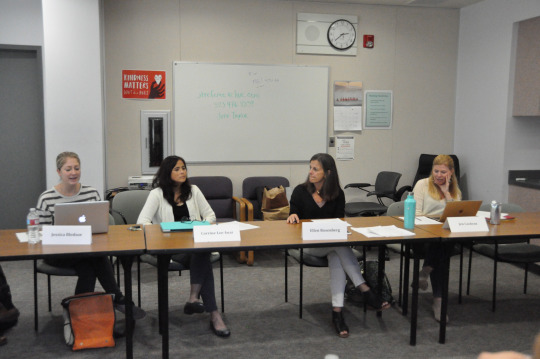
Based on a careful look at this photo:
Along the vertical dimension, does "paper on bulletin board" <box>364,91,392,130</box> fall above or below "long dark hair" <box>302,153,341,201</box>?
above

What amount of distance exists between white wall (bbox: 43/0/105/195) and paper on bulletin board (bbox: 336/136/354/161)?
97.1 inches

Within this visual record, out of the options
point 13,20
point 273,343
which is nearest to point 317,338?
point 273,343

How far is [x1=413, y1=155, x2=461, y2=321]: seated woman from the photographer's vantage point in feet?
11.6

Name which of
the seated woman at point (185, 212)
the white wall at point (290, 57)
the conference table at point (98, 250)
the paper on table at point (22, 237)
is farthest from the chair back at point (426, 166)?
the paper on table at point (22, 237)

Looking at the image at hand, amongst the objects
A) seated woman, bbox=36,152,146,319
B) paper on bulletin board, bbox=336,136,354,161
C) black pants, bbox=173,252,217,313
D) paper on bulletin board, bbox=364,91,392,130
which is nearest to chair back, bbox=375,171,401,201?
paper on bulletin board, bbox=336,136,354,161

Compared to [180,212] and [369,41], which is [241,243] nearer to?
[180,212]

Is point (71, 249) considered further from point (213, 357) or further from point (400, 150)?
point (400, 150)

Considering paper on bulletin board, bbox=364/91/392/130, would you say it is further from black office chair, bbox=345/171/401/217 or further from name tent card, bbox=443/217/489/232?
name tent card, bbox=443/217/489/232

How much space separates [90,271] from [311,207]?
1491 millimetres

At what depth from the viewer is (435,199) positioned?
377cm

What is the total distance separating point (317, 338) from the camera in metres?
3.25

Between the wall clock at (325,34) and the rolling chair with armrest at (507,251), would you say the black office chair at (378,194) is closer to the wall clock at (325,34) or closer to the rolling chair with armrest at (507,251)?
the rolling chair with armrest at (507,251)

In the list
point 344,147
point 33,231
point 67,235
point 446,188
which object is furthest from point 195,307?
point 344,147

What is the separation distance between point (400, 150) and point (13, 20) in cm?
418
